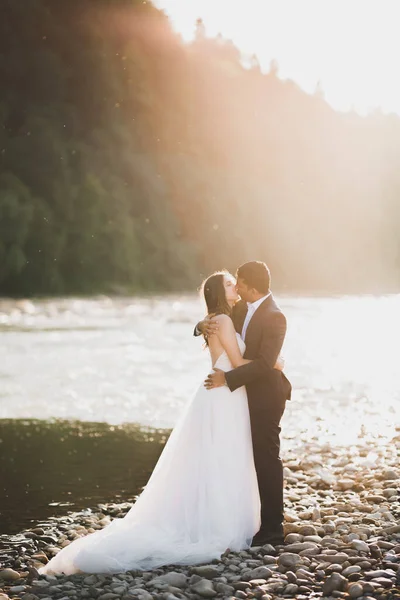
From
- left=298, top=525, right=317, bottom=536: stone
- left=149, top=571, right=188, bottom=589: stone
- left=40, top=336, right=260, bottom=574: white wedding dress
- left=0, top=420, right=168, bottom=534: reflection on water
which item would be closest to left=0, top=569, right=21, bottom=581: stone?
left=40, top=336, right=260, bottom=574: white wedding dress

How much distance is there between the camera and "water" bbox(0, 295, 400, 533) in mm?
11297

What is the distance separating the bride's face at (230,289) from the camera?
24.4 feet

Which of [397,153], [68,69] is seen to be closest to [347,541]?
[68,69]

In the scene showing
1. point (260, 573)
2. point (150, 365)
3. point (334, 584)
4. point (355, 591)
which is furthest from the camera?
point (150, 365)

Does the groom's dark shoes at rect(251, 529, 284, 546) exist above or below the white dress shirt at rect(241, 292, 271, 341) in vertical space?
below

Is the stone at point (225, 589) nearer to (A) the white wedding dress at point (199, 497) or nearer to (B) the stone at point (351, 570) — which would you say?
(A) the white wedding dress at point (199, 497)

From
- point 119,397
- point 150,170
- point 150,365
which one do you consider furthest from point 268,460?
point 150,170

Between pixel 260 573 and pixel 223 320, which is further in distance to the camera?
pixel 223 320

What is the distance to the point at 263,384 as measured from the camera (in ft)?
24.3

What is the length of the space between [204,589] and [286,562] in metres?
0.85

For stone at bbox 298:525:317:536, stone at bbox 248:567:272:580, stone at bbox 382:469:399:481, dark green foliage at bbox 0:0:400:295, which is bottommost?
stone at bbox 248:567:272:580

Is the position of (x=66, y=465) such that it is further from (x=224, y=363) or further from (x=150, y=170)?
(x=150, y=170)

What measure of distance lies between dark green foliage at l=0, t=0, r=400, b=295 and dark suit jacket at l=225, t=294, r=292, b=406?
6033 cm

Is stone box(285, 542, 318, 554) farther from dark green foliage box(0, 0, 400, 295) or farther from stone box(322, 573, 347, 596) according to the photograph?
dark green foliage box(0, 0, 400, 295)
